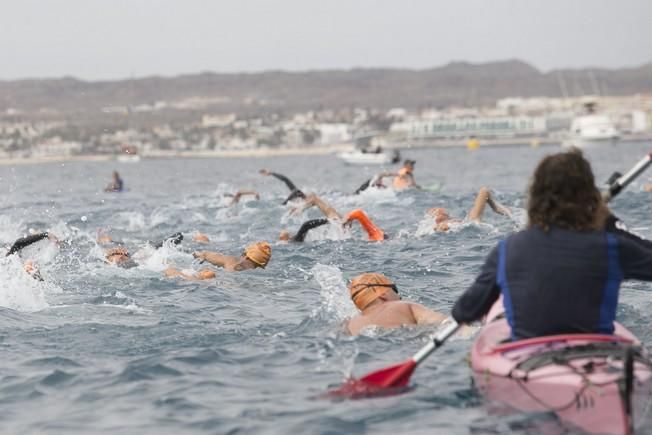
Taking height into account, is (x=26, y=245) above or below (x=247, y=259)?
above

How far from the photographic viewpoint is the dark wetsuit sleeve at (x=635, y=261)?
7008mm

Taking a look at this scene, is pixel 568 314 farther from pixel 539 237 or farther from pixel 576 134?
pixel 576 134

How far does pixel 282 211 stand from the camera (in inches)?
1109

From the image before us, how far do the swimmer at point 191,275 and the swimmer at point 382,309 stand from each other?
4.39 metres

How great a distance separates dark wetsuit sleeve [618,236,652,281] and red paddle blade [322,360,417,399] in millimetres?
1629

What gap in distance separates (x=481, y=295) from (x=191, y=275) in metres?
7.83

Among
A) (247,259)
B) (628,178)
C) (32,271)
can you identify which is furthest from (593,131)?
(628,178)

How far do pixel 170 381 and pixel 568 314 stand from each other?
3252 millimetres

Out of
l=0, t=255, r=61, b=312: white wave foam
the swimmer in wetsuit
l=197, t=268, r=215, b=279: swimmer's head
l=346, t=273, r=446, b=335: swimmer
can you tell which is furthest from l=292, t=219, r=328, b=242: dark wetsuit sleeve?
l=346, t=273, r=446, b=335: swimmer

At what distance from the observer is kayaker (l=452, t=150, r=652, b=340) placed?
6992mm

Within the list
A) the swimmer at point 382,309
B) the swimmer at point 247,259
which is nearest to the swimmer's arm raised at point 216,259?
the swimmer at point 247,259

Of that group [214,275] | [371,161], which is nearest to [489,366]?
[214,275]

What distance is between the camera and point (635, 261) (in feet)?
23.0

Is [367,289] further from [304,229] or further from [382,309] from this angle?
[304,229]
